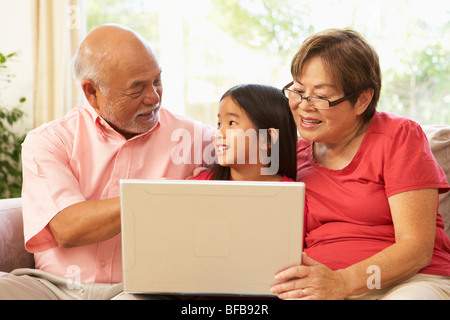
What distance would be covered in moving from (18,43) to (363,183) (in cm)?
278

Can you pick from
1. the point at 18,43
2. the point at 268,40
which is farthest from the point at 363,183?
the point at 18,43

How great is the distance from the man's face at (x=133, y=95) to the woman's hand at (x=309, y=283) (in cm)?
76

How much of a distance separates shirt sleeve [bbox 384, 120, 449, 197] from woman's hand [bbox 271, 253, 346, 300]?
0.32m

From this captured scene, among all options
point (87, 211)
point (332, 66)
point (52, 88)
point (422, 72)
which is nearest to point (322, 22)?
point (422, 72)

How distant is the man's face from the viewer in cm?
166

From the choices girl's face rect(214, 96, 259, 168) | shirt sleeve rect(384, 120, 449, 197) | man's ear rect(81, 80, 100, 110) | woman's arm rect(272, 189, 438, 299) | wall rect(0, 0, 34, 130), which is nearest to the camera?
woman's arm rect(272, 189, 438, 299)

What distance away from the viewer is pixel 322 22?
3.49 m

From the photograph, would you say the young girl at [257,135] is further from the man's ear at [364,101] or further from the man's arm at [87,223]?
the man's arm at [87,223]

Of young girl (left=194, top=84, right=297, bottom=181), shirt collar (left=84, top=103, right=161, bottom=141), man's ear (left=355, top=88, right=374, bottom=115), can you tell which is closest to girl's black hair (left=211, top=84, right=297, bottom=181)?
young girl (left=194, top=84, right=297, bottom=181)

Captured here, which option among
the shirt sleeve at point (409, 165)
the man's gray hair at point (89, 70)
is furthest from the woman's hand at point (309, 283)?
the man's gray hair at point (89, 70)

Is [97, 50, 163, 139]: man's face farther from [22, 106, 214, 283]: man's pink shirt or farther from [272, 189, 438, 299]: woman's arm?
[272, 189, 438, 299]: woman's arm

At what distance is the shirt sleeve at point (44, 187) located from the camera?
1514 mm

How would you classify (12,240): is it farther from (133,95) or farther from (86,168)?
(133,95)
